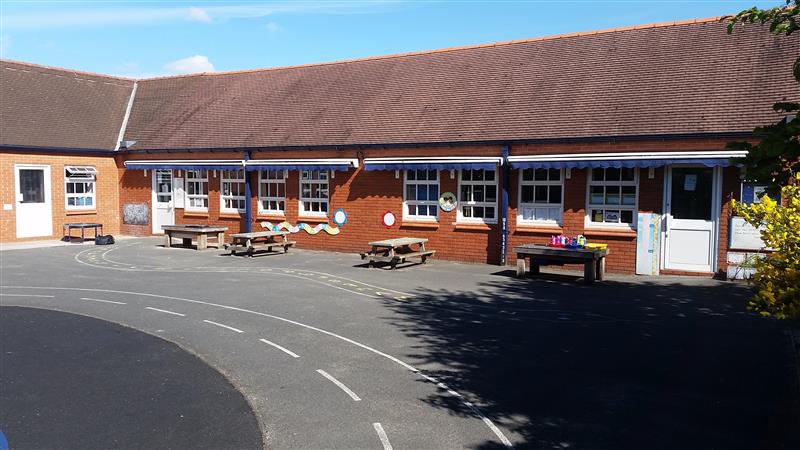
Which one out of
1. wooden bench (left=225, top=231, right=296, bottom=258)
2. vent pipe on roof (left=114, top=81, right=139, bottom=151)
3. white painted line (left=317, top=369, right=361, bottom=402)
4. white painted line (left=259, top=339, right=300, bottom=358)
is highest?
→ vent pipe on roof (left=114, top=81, right=139, bottom=151)

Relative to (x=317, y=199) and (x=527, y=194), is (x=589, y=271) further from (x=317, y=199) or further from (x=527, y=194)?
(x=317, y=199)

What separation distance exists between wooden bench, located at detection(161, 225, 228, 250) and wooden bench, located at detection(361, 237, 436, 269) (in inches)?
234

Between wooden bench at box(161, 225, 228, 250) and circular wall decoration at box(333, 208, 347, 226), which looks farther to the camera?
wooden bench at box(161, 225, 228, 250)

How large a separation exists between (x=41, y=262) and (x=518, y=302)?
12.9m

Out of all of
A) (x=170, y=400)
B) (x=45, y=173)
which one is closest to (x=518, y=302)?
(x=170, y=400)

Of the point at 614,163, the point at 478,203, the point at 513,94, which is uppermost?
the point at 513,94

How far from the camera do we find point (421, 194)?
712 inches

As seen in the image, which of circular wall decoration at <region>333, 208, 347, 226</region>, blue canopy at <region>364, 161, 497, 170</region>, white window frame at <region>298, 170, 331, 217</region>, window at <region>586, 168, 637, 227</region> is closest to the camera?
window at <region>586, 168, 637, 227</region>

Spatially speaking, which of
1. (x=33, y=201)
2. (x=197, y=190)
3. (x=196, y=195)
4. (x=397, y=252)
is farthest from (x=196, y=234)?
(x=397, y=252)

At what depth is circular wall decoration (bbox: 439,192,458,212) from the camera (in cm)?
1736

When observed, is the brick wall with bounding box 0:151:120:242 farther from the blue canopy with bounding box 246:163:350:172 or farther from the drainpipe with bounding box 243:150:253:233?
the blue canopy with bounding box 246:163:350:172

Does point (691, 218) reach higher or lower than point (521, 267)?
higher

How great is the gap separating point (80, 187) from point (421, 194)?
44.5 ft

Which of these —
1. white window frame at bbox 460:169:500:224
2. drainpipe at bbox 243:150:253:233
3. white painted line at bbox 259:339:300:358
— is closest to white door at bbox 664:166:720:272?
white window frame at bbox 460:169:500:224
